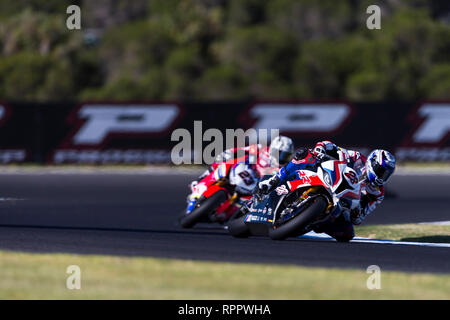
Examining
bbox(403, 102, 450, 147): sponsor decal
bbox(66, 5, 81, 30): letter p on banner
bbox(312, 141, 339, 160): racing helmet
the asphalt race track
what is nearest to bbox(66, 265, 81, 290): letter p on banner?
the asphalt race track

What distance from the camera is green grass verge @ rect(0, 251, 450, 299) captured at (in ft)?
27.8

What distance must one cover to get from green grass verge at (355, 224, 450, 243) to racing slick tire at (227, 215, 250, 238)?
5.52 feet

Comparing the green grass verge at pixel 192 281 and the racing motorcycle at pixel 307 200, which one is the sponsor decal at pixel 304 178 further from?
the green grass verge at pixel 192 281

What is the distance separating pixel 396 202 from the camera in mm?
19719

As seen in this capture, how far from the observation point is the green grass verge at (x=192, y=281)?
27.8 ft

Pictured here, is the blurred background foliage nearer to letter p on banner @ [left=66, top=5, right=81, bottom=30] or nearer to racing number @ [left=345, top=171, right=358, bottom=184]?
letter p on banner @ [left=66, top=5, right=81, bottom=30]

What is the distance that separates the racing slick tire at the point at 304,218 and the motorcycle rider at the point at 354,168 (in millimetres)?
401

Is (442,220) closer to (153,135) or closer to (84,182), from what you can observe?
(84,182)

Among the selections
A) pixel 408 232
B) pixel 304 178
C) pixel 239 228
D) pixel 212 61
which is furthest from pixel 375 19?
pixel 212 61

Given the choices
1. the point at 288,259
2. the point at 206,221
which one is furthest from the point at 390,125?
the point at 288,259

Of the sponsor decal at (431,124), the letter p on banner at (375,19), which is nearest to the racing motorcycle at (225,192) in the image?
the letter p on banner at (375,19)
